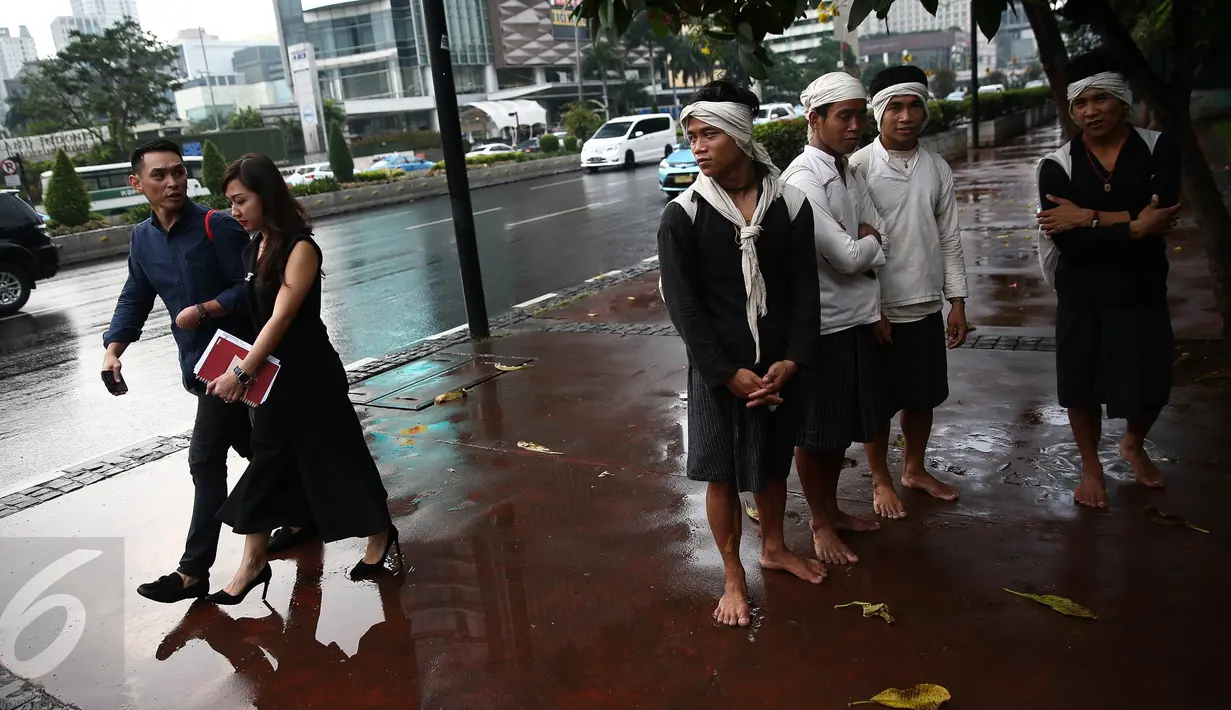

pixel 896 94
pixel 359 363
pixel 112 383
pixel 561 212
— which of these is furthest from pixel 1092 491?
pixel 561 212

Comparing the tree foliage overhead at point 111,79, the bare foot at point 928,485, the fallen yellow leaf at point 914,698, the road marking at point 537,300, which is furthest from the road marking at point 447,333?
the tree foliage overhead at point 111,79

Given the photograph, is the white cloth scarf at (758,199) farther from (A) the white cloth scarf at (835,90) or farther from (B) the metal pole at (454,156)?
(B) the metal pole at (454,156)

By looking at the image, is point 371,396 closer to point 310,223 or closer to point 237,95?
point 310,223

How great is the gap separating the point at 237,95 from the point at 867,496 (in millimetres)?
100027

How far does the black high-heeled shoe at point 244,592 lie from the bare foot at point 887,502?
8.37ft

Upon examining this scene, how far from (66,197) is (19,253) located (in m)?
9.22

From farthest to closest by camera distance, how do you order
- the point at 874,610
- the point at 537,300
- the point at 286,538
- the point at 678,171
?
1. the point at 678,171
2. the point at 537,300
3. the point at 286,538
4. the point at 874,610

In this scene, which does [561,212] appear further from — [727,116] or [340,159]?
[727,116]

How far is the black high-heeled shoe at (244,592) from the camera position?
377 centimetres

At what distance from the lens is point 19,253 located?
1259cm

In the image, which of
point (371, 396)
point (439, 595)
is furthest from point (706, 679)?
point (371, 396)

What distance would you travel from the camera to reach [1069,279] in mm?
3898

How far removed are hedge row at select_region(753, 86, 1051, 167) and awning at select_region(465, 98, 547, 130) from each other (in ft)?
102

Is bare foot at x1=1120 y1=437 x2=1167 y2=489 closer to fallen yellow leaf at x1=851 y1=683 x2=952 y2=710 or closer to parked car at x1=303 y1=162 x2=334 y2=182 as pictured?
fallen yellow leaf at x1=851 y1=683 x2=952 y2=710
